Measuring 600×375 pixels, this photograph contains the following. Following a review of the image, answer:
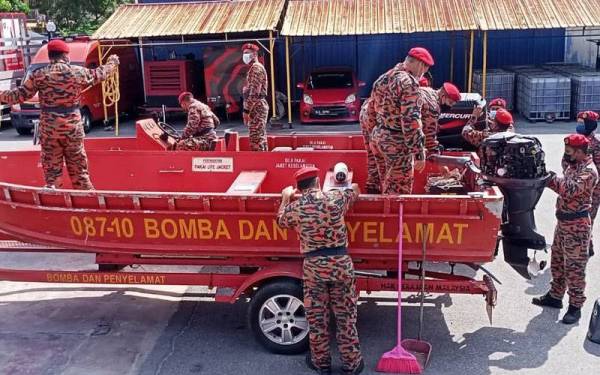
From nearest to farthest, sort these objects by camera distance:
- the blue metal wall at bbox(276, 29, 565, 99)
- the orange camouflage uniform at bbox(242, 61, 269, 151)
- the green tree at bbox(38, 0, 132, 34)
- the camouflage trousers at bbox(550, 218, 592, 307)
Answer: the camouflage trousers at bbox(550, 218, 592, 307) < the orange camouflage uniform at bbox(242, 61, 269, 151) < the blue metal wall at bbox(276, 29, 565, 99) < the green tree at bbox(38, 0, 132, 34)

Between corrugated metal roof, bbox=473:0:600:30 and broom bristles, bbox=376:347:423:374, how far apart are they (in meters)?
13.0

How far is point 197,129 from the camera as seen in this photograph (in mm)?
9016

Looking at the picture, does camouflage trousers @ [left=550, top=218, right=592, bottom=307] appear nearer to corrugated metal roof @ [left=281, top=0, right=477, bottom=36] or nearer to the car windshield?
corrugated metal roof @ [left=281, top=0, right=477, bottom=36]

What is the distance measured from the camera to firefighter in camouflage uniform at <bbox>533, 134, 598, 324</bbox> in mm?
5879

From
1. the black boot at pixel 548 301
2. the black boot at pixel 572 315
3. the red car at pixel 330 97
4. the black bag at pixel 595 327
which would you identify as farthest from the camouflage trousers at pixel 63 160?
the red car at pixel 330 97

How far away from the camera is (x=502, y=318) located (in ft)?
20.8

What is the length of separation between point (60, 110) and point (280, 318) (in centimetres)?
318

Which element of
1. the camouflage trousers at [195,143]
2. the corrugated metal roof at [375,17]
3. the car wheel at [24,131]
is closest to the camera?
the camouflage trousers at [195,143]

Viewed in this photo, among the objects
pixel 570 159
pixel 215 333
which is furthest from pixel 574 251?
pixel 215 333

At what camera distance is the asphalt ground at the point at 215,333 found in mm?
5582

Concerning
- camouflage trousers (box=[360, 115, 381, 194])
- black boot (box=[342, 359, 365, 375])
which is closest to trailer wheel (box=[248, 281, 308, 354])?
black boot (box=[342, 359, 365, 375])

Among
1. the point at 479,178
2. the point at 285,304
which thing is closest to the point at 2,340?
the point at 285,304

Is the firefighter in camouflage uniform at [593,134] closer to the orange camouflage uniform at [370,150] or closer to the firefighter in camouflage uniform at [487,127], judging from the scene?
the firefighter in camouflage uniform at [487,127]

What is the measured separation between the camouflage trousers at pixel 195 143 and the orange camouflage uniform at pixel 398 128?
339cm
